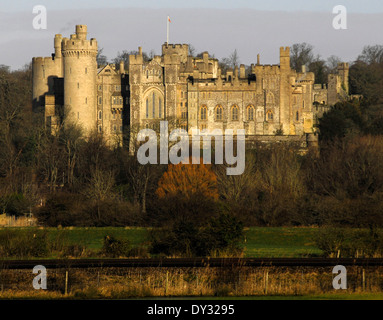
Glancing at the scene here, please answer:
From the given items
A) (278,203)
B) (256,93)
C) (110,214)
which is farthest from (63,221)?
(256,93)

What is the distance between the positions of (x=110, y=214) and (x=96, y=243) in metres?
9.06

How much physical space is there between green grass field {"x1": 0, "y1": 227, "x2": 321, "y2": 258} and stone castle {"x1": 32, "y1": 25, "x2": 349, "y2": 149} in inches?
1238

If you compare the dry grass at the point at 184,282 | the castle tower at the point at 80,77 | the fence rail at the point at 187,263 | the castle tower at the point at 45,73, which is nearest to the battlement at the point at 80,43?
the castle tower at the point at 80,77

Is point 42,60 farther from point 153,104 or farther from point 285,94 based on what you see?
point 285,94

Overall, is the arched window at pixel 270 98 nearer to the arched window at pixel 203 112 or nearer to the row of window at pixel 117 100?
the arched window at pixel 203 112

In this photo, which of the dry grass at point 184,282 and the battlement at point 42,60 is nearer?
the dry grass at point 184,282

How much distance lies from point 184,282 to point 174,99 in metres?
53.4

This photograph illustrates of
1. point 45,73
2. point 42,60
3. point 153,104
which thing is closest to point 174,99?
point 153,104

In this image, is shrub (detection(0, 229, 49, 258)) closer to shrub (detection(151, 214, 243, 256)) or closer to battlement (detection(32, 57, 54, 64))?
shrub (detection(151, 214, 243, 256))

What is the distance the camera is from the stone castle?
262ft

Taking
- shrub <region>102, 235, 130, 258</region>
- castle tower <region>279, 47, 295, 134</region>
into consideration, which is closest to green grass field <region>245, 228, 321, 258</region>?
shrub <region>102, 235, 130, 258</region>

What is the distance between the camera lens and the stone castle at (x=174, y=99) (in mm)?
79812

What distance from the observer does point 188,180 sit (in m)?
63.2

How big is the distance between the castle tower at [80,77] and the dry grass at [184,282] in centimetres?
5305
